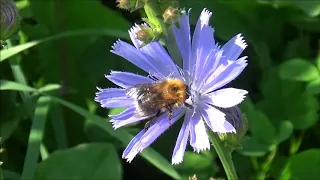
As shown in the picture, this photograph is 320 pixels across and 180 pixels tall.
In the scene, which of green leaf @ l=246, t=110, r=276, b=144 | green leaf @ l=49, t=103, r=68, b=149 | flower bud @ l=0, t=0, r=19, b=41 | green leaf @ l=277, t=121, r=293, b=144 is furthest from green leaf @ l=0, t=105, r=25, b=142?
green leaf @ l=277, t=121, r=293, b=144

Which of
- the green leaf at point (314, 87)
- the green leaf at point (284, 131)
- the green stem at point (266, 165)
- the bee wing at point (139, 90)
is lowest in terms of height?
the green stem at point (266, 165)

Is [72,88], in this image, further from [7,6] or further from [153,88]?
[153,88]

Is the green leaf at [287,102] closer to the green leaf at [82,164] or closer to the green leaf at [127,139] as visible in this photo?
the green leaf at [127,139]

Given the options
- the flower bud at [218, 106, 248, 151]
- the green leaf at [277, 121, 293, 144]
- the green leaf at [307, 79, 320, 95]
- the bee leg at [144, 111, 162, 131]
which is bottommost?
the green leaf at [277, 121, 293, 144]

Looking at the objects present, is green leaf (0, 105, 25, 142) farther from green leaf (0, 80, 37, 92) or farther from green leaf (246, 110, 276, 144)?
green leaf (246, 110, 276, 144)

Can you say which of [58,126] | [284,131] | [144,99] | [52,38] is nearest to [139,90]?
[144,99]

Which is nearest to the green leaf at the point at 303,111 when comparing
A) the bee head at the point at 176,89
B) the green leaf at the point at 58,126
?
the green leaf at the point at 58,126

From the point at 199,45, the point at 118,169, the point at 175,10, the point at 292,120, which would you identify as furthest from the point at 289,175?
the point at 175,10
